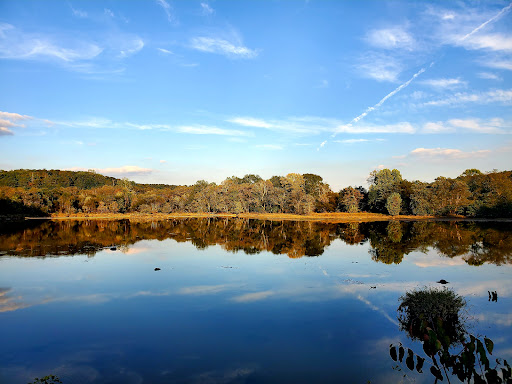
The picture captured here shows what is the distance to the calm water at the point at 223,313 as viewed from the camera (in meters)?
11.7

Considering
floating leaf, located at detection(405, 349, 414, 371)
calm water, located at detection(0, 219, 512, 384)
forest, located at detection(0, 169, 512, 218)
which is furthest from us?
forest, located at detection(0, 169, 512, 218)

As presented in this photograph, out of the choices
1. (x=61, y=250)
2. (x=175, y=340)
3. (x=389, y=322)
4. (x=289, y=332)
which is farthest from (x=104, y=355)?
(x=61, y=250)

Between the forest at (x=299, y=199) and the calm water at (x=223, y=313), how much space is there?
7310 centimetres

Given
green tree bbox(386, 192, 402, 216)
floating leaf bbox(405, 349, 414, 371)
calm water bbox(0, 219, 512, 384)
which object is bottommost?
calm water bbox(0, 219, 512, 384)

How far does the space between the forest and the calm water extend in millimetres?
73103

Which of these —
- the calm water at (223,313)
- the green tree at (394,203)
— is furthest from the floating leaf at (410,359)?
the green tree at (394,203)

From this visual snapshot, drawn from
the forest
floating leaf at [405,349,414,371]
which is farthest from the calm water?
the forest

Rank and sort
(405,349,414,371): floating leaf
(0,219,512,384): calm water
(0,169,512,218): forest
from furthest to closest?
(0,169,512,218): forest → (0,219,512,384): calm water → (405,349,414,371): floating leaf

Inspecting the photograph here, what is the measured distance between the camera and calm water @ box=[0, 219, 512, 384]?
11.7 metres

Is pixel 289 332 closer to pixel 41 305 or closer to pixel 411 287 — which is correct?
pixel 411 287

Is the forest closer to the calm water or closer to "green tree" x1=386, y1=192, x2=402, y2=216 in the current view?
"green tree" x1=386, y1=192, x2=402, y2=216

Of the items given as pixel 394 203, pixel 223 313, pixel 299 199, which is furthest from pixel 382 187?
pixel 223 313

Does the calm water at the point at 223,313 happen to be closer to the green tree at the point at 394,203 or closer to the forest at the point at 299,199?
the green tree at the point at 394,203

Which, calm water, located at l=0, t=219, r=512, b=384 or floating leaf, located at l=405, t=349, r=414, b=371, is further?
calm water, located at l=0, t=219, r=512, b=384
